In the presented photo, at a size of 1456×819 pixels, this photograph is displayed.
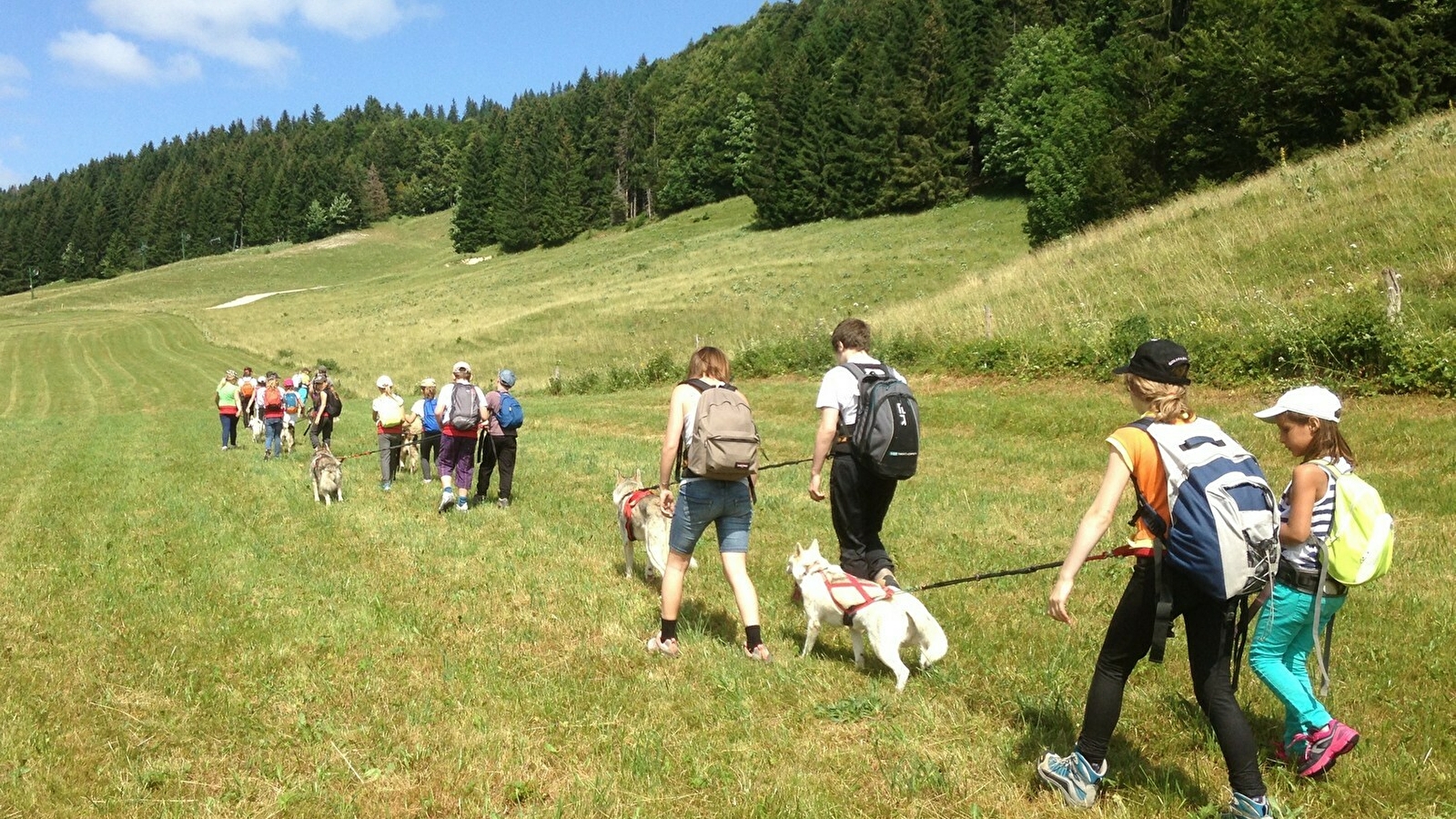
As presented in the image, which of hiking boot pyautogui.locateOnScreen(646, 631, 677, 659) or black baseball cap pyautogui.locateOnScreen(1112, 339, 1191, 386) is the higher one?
black baseball cap pyautogui.locateOnScreen(1112, 339, 1191, 386)

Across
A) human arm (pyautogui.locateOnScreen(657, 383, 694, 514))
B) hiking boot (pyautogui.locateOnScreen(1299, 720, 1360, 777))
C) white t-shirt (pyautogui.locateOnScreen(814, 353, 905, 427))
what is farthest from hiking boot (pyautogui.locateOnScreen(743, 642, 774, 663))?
hiking boot (pyautogui.locateOnScreen(1299, 720, 1360, 777))

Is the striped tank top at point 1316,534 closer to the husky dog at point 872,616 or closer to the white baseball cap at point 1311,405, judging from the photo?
the white baseball cap at point 1311,405

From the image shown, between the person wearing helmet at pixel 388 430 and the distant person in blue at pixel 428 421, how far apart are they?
31 centimetres

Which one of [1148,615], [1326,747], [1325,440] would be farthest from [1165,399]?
[1326,747]

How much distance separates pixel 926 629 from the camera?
5.34 m

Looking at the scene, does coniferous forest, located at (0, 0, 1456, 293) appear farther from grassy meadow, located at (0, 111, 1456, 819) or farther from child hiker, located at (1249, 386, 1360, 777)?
child hiker, located at (1249, 386, 1360, 777)

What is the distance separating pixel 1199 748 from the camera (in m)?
4.45

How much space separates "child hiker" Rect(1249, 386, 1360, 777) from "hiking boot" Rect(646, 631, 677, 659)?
3.39 meters

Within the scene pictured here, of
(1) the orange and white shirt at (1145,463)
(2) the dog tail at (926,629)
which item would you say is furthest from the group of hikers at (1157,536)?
(2) the dog tail at (926,629)

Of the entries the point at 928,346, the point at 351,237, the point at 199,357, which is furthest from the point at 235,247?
the point at 928,346

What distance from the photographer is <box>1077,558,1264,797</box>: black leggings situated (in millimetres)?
3537

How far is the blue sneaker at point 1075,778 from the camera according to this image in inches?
152

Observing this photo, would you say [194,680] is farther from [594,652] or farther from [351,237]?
[351,237]

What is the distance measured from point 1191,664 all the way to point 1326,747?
1043mm
